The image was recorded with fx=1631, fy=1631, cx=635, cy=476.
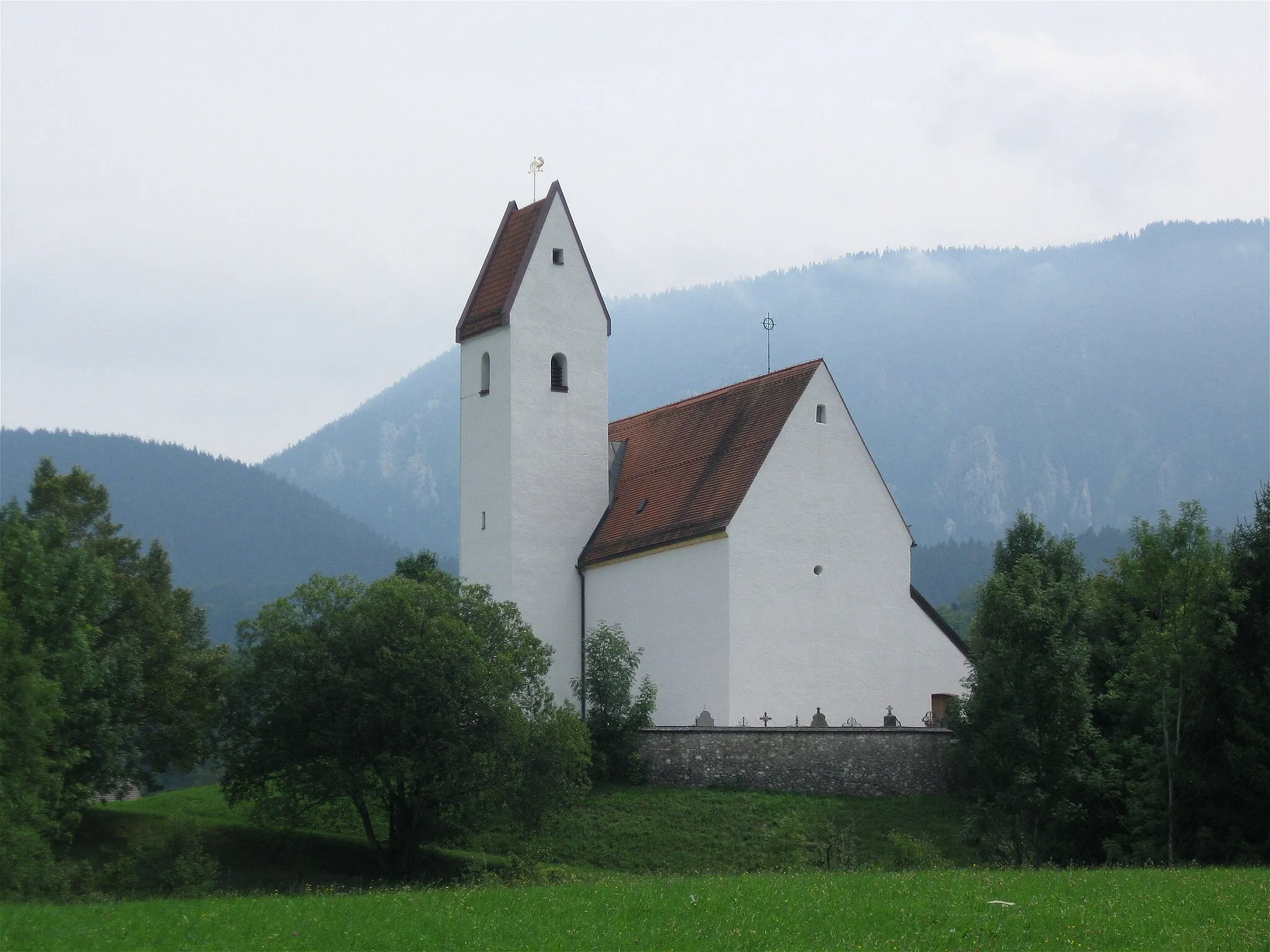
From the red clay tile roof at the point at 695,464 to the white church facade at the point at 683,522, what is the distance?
72 millimetres

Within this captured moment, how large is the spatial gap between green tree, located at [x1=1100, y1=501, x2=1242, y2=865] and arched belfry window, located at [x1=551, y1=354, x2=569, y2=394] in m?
18.2

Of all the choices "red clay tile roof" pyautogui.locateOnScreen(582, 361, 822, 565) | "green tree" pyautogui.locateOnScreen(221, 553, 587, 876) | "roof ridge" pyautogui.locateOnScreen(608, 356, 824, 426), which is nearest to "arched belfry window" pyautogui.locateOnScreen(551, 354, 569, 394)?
"roof ridge" pyautogui.locateOnScreen(608, 356, 824, 426)

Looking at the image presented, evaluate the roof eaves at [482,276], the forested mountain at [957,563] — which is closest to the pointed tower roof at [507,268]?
the roof eaves at [482,276]

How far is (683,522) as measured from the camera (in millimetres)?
45594

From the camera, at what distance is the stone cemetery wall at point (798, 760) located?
40.7 meters

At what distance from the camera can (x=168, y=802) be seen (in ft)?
151

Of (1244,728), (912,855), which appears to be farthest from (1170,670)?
(912,855)

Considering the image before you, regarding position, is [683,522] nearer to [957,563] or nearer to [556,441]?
[556,441]

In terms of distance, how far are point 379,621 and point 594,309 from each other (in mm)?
16553

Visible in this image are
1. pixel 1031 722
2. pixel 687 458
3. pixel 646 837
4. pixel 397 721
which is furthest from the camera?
pixel 687 458

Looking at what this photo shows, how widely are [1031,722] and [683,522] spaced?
1249 centimetres

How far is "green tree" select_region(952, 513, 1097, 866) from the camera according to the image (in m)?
36.3

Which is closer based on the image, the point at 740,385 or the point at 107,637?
the point at 107,637

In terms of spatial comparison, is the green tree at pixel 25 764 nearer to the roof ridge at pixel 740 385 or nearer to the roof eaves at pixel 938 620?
the roof ridge at pixel 740 385
